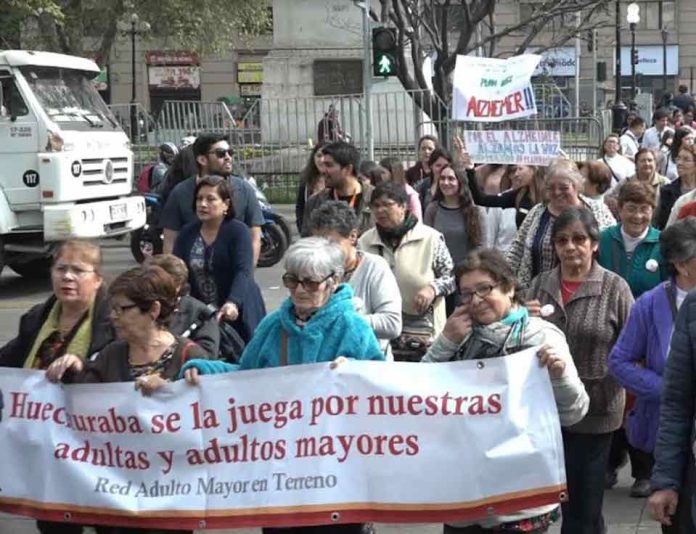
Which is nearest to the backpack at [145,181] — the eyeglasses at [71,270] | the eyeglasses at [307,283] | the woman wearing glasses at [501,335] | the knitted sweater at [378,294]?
the knitted sweater at [378,294]

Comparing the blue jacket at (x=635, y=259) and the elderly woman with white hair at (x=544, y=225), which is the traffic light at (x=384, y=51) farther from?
the blue jacket at (x=635, y=259)

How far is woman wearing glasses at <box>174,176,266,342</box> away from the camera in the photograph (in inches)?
281

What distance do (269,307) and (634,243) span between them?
23.6 feet

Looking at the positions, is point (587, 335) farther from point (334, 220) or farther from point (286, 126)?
point (286, 126)

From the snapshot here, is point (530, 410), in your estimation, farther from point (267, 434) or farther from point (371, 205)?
point (371, 205)

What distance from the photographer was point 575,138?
20500mm

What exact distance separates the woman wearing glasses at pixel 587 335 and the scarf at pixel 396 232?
164 cm

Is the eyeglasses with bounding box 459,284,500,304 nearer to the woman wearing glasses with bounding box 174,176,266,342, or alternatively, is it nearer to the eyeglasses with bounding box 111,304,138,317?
the eyeglasses with bounding box 111,304,138,317

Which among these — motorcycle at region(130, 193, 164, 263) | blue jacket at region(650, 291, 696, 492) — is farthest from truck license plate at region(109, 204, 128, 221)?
blue jacket at region(650, 291, 696, 492)

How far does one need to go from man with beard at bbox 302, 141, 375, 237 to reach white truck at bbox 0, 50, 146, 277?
7.49 meters

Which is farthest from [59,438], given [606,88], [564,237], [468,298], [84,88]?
[606,88]

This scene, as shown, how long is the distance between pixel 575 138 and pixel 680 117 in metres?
5.53

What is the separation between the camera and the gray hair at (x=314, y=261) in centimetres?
476

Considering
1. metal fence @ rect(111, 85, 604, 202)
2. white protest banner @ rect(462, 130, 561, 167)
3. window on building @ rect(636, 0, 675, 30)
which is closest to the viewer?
white protest banner @ rect(462, 130, 561, 167)
